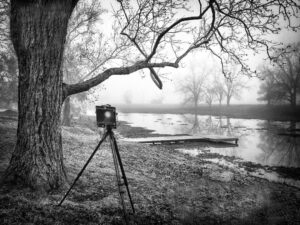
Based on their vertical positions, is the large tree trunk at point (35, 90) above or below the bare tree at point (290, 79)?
below

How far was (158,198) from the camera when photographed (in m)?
4.87

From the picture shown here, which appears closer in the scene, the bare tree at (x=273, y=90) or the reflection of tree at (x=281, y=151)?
the reflection of tree at (x=281, y=151)

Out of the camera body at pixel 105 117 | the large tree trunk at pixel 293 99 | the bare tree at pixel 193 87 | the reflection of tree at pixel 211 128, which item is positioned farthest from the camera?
the bare tree at pixel 193 87

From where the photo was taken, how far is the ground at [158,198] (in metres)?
3.47

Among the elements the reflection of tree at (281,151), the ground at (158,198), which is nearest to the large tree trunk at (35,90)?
the ground at (158,198)

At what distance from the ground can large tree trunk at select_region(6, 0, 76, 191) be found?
353 mm

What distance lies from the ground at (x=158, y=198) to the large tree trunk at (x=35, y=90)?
353 mm

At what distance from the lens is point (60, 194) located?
3.93m

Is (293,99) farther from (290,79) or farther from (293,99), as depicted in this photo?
(290,79)

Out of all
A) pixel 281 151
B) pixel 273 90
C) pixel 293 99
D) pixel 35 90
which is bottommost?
pixel 281 151

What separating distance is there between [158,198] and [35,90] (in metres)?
3.34

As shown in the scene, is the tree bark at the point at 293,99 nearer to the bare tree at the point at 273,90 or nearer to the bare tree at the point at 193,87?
the bare tree at the point at 273,90

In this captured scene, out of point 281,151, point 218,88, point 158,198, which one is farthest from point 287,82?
point 158,198

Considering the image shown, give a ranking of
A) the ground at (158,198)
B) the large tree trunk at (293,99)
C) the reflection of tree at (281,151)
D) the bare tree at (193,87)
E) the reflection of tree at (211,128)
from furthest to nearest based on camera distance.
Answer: the bare tree at (193,87) < the large tree trunk at (293,99) < the reflection of tree at (211,128) < the reflection of tree at (281,151) < the ground at (158,198)
